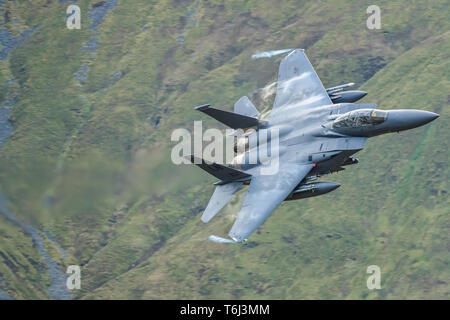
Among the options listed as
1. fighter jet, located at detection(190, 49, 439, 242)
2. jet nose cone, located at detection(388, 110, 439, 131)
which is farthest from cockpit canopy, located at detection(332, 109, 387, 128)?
jet nose cone, located at detection(388, 110, 439, 131)

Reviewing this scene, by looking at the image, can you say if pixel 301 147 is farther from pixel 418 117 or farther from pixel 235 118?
pixel 418 117

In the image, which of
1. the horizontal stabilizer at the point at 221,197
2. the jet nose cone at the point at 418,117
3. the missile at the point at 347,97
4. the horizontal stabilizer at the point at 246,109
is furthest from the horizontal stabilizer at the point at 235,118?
the jet nose cone at the point at 418,117

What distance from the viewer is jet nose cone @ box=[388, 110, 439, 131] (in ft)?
174

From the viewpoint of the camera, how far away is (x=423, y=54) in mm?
162750

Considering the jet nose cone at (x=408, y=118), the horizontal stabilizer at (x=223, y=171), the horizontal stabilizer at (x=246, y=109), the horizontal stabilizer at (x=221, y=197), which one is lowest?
the horizontal stabilizer at (x=221, y=197)

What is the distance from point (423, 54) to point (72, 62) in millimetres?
76260

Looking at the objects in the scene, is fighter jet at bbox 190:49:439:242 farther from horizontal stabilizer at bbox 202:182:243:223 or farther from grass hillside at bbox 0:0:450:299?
grass hillside at bbox 0:0:450:299

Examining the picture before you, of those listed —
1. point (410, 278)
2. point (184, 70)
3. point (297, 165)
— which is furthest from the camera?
point (184, 70)

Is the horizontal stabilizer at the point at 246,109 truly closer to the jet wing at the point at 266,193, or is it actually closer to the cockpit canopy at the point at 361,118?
the jet wing at the point at 266,193

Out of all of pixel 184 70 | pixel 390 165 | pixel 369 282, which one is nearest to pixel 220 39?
pixel 184 70

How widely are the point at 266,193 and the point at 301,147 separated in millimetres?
3973

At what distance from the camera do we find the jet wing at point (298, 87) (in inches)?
2329

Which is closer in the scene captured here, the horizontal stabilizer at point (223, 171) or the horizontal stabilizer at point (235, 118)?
the horizontal stabilizer at point (223, 171)
